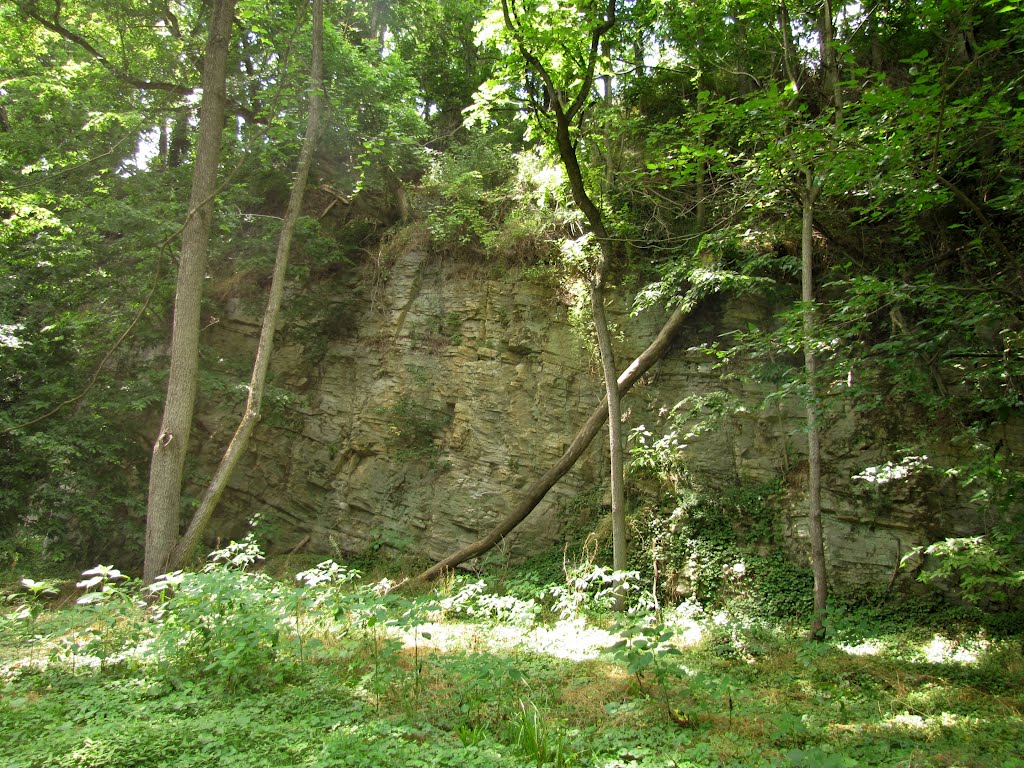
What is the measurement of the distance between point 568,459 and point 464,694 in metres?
5.20

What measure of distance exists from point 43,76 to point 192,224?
16.0ft

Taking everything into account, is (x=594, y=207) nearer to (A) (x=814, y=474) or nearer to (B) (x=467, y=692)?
(A) (x=814, y=474)

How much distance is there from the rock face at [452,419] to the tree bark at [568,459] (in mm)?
500

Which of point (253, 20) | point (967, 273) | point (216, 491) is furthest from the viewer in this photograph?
point (253, 20)

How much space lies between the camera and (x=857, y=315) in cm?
532

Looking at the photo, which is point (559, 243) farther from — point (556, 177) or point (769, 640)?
point (769, 640)

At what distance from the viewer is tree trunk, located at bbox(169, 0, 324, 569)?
348 inches

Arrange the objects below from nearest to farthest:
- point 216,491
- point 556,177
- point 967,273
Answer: point 967,273
point 216,491
point 556,177

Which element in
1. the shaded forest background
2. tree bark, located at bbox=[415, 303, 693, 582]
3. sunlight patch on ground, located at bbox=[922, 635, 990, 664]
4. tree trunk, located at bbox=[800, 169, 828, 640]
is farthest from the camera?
tree bark, located at bbox=[415, 303, 693, 582]

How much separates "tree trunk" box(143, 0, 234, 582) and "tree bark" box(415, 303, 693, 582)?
3982 mm

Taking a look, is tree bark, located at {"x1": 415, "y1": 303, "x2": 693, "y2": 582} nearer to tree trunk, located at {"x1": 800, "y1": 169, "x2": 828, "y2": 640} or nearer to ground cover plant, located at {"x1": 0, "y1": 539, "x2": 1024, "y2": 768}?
tree trunk, located at {"x1": 800, "y1": 169, "x2": 828, "y2": 640}

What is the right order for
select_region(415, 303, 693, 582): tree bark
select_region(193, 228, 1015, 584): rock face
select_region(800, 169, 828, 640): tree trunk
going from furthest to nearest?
select_region(415, 303, 693, 582): tree bark → select_region(193, 228, 1015, 584): rock face → select_region(800, 169, 828, 640): tree trunk

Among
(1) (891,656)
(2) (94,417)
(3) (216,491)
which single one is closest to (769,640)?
(1) (891,656)

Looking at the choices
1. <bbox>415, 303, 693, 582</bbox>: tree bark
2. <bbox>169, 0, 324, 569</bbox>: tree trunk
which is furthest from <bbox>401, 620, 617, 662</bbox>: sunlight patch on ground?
<bbox>169, 0, 324, 569</bbox>: tree trunk
